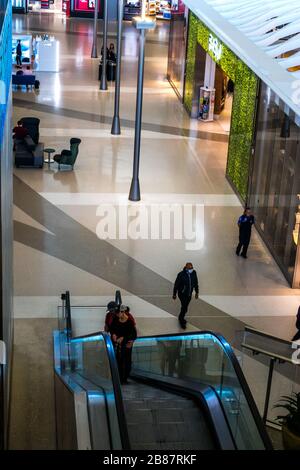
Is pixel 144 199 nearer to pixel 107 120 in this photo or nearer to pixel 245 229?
pixel 245 229

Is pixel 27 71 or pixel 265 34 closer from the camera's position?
pixel 265 34

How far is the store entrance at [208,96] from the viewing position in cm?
2867

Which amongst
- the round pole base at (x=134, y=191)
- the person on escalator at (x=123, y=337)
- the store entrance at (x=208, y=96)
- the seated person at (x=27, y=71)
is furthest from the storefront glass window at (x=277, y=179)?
the seated person at (x=27, y=71)

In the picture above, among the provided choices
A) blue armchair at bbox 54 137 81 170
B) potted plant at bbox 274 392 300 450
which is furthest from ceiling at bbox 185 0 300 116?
blue armchair at bbox 54 137 81 170

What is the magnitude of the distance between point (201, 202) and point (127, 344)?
939cm

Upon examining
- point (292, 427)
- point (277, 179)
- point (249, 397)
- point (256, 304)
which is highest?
point (249, 397)

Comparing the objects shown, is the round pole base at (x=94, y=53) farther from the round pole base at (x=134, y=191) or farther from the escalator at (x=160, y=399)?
the escalator at (x=160, y=399)

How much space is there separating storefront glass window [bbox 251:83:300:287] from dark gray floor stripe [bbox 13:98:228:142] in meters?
6.96

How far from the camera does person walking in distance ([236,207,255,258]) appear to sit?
1709 centimetres

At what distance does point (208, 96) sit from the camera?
28609 millimetres

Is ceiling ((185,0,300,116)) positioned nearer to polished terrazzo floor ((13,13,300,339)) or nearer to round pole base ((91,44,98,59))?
polished terrazzo floor ((13,13,300,339))

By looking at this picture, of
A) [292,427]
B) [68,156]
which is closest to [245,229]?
[68,156]

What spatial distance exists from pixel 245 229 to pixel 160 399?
702 cm
